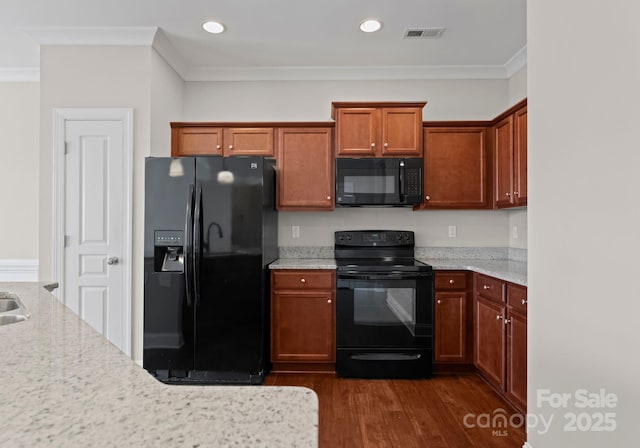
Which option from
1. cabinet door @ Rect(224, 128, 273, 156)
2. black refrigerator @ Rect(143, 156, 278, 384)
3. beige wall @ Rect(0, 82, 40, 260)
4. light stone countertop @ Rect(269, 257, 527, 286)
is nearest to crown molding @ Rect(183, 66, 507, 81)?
cabinet door @ Rect(224, 128, 273, 156)

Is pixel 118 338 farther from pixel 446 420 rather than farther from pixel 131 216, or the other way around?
pixel 446 420

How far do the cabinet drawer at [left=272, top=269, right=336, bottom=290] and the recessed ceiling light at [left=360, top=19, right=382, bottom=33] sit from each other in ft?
6.36

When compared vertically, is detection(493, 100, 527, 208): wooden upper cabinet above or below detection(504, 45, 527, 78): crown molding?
below

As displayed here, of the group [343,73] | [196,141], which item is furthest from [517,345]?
[196,141]

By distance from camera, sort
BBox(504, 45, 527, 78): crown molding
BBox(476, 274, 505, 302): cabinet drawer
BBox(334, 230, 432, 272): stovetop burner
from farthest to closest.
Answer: BBox(334, 230, 432, 272): stovetop burner, BBox(504, 45, 527, 78): crown molding, BBox(476, 274, 505, 302): cabinet drawer

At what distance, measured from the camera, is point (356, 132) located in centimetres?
336

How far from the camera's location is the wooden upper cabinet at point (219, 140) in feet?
11.3

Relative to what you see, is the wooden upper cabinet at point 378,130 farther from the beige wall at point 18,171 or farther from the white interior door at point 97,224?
the beige wall at point 18,171

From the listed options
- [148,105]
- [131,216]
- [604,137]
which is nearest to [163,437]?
[604,137]

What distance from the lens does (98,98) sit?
308 cm

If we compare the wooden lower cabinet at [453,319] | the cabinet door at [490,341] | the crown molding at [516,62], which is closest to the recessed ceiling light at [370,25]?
the crown molding at [516,62]

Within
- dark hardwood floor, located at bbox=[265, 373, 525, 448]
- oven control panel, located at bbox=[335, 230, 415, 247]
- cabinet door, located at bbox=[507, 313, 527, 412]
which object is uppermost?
oven control panel, located at bbox=[335, 230, 415, 247]

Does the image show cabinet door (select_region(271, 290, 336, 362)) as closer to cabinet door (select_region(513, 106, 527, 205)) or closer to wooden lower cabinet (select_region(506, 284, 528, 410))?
wooden lower cabinet (select_region(506, 284, 528, 410))

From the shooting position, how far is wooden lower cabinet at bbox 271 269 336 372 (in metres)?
3.12
